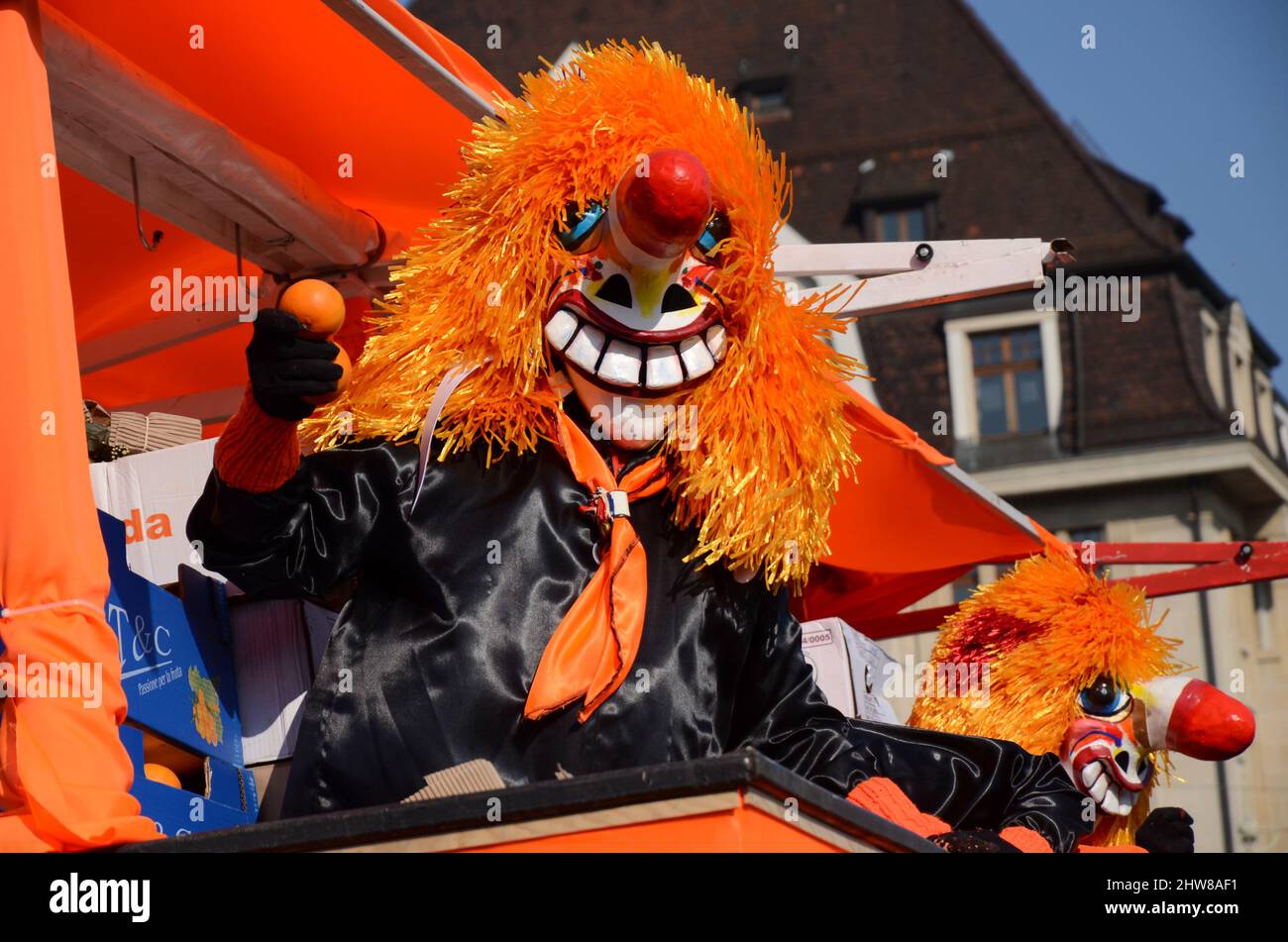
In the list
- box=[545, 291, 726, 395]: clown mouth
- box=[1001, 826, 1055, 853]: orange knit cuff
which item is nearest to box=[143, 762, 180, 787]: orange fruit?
box=[545, 291, 726, 395]: clown mouth

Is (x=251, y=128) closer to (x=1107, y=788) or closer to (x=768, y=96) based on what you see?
(x=1107, y=788)

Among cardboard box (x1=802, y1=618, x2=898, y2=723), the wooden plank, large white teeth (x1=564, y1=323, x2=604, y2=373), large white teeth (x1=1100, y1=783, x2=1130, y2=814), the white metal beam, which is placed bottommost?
large white teeth (x1=1100, y1=783, x2=1130, y2=814)

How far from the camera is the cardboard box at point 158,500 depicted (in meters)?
3.29

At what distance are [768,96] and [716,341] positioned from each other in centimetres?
1784

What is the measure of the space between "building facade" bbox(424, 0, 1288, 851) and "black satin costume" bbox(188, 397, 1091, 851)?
14272 millimetres

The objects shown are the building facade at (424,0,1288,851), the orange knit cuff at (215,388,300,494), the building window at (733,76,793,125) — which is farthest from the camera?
Answer: the building window at (733,76,793,125)

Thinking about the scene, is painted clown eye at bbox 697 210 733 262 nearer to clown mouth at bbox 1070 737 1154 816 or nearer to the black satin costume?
the black satin costume

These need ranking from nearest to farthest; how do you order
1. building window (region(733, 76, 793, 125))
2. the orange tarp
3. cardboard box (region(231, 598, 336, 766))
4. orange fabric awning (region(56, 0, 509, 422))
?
the orange tarp
orange fabric awning (region(56, 0, 509, 422))
cardboard box (region(231, 598, 336, 766))
building window (region(733, 76, 793, 125))

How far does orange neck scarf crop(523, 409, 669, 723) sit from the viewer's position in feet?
9.45

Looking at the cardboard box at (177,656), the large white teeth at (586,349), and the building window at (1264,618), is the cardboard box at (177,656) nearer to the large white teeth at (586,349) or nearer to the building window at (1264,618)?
the large white teeth at (586,349)

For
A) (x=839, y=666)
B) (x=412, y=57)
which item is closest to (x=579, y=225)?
(x=412, y=57)

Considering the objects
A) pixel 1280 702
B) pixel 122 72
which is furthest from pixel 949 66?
pixel 122 72

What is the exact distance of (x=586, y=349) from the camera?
304 centimetres
